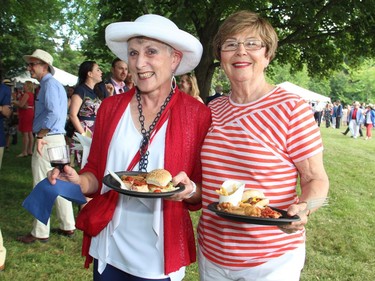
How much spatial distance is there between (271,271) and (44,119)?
12.6ft

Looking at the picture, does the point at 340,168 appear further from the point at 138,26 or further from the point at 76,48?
the point at 76,48

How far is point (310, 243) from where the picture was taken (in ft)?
19.0

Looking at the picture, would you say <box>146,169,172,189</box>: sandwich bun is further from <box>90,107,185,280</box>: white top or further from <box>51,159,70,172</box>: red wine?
<box>51,159,70,172</box>: red wine

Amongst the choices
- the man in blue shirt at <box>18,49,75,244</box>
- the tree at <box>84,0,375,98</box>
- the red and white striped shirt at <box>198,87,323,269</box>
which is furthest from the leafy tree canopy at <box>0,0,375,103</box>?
the red and white striped shirt at <box>198,87,323,269</box>

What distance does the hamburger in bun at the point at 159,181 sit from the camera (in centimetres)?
201

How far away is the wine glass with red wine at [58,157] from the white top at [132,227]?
26 centimetres

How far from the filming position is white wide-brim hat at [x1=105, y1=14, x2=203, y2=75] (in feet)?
7.48

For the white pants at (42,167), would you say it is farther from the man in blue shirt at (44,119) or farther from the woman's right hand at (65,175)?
the woman's right hand at (65,175)

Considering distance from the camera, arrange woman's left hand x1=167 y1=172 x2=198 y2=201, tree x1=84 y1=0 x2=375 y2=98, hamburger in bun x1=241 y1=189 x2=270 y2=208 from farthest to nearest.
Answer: tree x1=84 y1=0 x2=375 y2=98
woman's left hand x1=167 y1=172 x2=198 y2=201
hamburger in bun x1=241 y1=189 x2=270 y2=208

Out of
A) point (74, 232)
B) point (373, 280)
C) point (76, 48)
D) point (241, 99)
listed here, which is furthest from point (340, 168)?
point (76, 48)

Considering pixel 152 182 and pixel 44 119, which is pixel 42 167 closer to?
pixel 44 119

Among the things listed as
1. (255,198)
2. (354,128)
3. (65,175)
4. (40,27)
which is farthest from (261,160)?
(40,27)

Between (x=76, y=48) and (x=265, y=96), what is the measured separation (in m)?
48.0

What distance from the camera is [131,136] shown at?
2.35 meters
